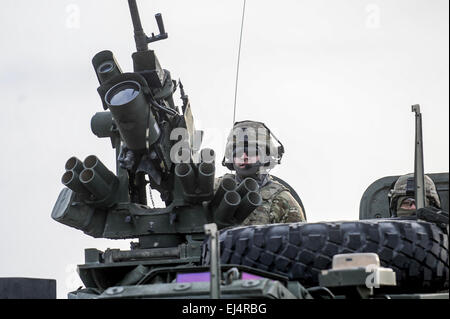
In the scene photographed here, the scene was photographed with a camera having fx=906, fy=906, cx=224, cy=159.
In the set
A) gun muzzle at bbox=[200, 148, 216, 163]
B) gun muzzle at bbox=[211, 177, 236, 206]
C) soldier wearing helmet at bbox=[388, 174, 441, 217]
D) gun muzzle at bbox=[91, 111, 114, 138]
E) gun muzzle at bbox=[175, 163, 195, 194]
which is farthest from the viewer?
gun muzzle at bbox=[91, 111, 114, 138]

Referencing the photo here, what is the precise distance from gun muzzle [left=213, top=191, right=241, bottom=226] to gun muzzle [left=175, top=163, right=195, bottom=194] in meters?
0.34

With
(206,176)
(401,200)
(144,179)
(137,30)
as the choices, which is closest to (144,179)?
(144,179)

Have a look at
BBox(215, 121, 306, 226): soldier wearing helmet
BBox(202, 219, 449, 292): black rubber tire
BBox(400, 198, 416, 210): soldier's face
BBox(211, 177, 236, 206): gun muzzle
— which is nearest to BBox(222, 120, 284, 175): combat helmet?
BBox(215, 121, 306, 226): soldier wearing helmet

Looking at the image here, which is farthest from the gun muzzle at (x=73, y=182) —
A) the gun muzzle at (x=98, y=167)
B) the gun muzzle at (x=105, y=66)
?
the gun muzzle at (x=105, y=66)

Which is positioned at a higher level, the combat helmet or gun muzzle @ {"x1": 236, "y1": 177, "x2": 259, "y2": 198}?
the combat helmet

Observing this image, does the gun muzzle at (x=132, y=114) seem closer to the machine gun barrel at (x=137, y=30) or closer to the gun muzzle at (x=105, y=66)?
the gun muzzle at (x=105, y=66)

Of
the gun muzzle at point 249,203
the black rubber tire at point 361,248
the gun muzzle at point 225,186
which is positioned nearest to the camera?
the black rubber tire at point 361,248

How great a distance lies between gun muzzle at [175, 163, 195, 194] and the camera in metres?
7.88

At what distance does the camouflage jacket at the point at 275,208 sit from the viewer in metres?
7.95

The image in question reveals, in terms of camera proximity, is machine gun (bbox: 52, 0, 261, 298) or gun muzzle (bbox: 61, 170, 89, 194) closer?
machine gun (bbox: 52, 0, 261, 298)

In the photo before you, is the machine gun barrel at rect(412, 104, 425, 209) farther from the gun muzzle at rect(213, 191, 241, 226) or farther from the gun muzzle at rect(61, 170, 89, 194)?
the gun muzzle at rect(61, 170, 89, 194)

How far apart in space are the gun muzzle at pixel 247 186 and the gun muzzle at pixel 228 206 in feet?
0.16

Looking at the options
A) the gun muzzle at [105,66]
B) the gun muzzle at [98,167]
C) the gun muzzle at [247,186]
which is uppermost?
the gun muzzle at [105,66]
